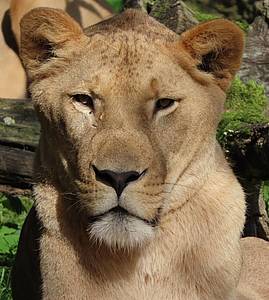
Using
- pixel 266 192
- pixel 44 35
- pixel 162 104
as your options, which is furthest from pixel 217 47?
pixel 266 192

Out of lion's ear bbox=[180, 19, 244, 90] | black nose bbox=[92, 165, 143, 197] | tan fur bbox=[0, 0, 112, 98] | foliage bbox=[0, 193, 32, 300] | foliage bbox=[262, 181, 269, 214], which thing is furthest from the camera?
tan fur bbox=[0, 0, 112, 98]

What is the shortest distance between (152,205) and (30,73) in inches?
21.5

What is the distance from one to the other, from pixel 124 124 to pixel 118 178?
0.20m

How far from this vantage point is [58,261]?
2904 millimetres

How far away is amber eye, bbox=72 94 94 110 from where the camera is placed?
2.65m

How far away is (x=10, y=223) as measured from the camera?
15.3 feet

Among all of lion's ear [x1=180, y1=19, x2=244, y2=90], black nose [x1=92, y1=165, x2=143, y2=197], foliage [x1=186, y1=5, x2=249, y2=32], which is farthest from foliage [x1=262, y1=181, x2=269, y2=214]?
black nose [x1=92, y1=165, x2=143, y2=197]

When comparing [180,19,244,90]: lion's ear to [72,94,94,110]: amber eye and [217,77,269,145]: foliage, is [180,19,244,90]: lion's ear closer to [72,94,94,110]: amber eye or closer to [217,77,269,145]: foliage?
[72,94,94,110]: amber eye

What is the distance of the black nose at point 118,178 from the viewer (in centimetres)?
244

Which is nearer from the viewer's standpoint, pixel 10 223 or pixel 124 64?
pixel 124 64

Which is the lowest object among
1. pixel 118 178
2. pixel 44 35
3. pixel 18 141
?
pixel 18 141

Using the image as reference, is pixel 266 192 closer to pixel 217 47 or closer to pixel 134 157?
pixel 217 47

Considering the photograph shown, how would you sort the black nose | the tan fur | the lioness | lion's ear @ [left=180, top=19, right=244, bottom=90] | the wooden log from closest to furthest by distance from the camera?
the black nose, the lioness, lion's ear @ [left=180, top=19, right=244, bottom=90], the wooden log, the tan fur

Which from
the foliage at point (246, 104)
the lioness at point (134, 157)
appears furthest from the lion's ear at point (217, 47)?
the foliage at point (246, 104)
